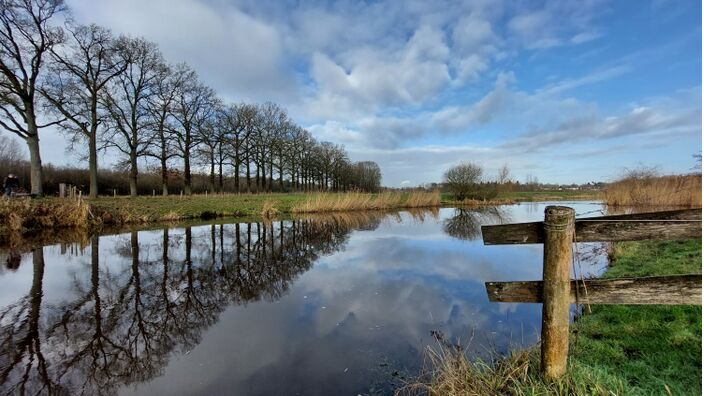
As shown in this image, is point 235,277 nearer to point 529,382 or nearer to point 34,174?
point 529,382

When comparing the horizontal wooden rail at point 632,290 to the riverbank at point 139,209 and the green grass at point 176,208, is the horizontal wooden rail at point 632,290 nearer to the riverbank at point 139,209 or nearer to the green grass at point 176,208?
the riverbank at point 139,209

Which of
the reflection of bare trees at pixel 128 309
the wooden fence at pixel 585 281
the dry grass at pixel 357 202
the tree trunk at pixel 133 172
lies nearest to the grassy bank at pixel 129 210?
the dry grass at pixel 357 202

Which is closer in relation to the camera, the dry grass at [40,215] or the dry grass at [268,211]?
the dry grass at [40,215]

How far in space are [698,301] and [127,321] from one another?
6121mm

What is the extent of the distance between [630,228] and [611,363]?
5.39 feet

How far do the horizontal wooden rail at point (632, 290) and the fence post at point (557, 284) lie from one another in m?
0.11

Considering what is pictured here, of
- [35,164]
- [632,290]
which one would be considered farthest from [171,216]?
[632,290]

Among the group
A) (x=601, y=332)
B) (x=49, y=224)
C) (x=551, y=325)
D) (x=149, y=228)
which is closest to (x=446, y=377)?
(x=551, y=325)

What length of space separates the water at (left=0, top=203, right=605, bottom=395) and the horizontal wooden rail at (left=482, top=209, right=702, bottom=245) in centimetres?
176

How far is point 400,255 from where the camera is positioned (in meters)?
9.76

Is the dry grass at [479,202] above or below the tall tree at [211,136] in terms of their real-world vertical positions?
below

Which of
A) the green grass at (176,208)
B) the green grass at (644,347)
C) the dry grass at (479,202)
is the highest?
the green grass at (176,208)

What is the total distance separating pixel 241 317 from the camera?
4.96 metres

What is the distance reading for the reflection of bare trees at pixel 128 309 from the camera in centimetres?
344
